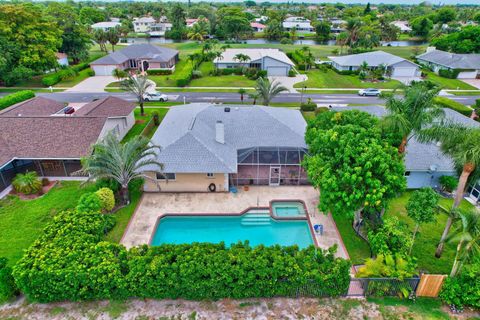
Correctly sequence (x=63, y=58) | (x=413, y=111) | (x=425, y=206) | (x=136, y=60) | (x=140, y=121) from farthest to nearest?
1. (x=63, y=58)
2. (x=136, y=60)
3. (x=140, y=121)
4. (x=413, y=111)
5. (x=425, y=206)

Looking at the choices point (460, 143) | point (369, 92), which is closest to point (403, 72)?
point (369, 92)

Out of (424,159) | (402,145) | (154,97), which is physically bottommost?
(154,97)

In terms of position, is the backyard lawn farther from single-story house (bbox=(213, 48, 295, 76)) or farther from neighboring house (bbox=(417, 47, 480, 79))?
neighboring house (bbox=(417, 47, 480, 79))

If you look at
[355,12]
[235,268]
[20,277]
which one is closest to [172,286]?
[235,268]

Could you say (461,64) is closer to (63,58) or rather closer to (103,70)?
(103,70)

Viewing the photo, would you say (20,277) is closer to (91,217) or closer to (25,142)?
(91,217)
